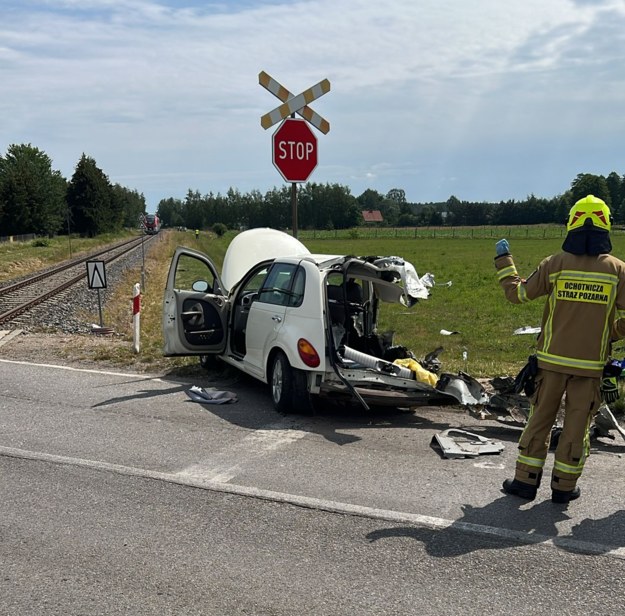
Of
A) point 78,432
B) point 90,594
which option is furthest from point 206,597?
point 78,432

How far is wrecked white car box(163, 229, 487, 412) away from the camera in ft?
23.6

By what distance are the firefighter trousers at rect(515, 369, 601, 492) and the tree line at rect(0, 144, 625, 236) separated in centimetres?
6461

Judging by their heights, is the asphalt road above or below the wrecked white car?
below

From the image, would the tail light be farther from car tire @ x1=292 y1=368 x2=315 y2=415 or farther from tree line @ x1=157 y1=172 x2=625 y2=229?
tree line @ x1=157 y1=172 x2=625 y2=229

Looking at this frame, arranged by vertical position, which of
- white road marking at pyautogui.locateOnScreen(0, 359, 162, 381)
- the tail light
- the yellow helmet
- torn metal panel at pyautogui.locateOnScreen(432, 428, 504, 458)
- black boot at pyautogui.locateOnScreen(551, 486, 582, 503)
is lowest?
white road marking at pyautogui.locateOnScreen(0, 359, 162, 381)

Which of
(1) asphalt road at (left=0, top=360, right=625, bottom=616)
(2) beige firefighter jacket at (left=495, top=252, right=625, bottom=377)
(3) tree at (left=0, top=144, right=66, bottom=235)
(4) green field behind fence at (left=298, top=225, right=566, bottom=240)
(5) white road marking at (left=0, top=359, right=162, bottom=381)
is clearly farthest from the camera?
Result: (4) green field behind fence at (left=298, top=225, right=566, bottom=240)

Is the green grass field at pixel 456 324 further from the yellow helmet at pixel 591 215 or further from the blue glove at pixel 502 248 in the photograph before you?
Answer: the yellow helmet at pixel 591 215

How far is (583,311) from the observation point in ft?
16.2

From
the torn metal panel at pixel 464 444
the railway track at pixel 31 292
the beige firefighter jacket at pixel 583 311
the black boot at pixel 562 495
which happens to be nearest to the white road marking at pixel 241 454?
the torn metal panel at pixel 464 444

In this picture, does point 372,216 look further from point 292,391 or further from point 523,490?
point 523,490

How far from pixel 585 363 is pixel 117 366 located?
23.8 ft

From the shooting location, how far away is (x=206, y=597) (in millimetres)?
3754

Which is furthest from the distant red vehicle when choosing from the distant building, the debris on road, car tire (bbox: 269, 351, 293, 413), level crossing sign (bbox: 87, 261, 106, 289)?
the distant building

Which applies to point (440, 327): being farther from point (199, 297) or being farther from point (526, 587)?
point (526, 587)
